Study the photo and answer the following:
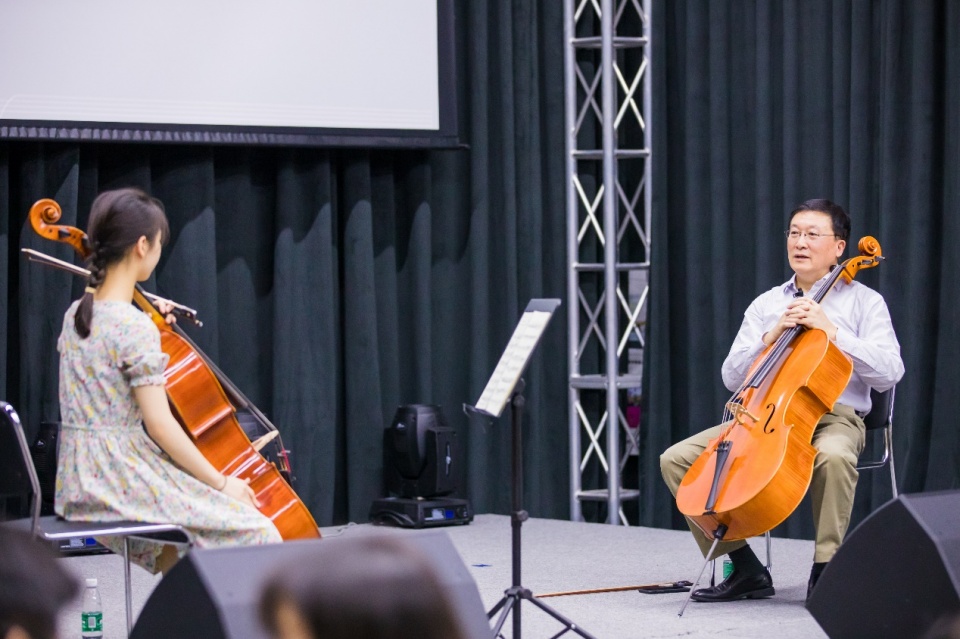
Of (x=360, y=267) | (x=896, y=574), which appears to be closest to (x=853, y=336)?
(x=896, y=574)

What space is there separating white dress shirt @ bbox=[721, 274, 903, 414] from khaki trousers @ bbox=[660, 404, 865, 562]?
0.31ft

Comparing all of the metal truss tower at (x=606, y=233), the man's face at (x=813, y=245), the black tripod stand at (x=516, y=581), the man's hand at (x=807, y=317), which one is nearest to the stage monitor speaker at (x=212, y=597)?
the black tripod stand at (x=516, y=581)

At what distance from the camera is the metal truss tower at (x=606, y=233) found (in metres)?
5.51

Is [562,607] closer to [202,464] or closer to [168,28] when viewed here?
[202,464]

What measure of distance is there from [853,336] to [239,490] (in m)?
1.86

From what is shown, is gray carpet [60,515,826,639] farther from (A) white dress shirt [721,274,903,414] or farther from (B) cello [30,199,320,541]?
(A) white dress shirt [721,274,903,414]

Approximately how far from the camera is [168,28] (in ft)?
15.9

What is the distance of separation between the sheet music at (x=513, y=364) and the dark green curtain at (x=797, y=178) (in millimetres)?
2407

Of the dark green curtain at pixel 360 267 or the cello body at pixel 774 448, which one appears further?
the dark green curtain at pixel 360 267

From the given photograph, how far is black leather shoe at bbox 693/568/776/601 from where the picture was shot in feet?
12.0

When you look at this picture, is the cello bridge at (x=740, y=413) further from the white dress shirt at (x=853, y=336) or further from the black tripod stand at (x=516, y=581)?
the black tripod stand at (x=516, y=581)

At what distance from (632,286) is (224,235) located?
1772 mm

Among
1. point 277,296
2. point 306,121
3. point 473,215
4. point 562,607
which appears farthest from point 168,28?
point 562,607

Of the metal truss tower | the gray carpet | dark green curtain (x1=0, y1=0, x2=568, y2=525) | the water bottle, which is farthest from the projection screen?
the water bottle
